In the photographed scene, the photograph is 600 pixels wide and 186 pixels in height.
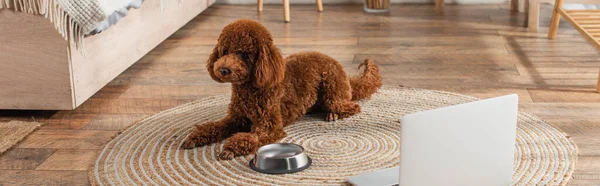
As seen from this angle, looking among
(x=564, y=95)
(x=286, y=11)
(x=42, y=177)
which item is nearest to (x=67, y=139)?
(x=42, y=177)

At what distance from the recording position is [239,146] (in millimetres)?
1768

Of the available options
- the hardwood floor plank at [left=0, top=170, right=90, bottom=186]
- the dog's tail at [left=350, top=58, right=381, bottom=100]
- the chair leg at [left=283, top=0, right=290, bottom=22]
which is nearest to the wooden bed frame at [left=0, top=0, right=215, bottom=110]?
the hardwood floor plank at [left=0, top=170, right=90, bottom=186]

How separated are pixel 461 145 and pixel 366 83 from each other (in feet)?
2.71

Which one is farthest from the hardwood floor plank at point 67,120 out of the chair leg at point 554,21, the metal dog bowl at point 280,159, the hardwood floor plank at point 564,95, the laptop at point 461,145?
the chair leg at point 554,21

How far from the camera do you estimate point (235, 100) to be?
1.88 m

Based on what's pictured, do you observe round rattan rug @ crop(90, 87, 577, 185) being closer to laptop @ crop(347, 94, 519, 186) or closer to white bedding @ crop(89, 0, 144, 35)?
Answer: laptop @ crop(347, 94, 519, 186)

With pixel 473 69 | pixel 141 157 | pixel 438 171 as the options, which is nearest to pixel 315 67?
pixel 141 157

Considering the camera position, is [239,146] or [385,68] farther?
[385,68]

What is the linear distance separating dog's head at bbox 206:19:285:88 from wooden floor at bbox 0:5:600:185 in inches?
15.8

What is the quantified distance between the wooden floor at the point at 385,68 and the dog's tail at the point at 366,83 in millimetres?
243

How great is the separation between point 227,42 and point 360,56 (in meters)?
1.22

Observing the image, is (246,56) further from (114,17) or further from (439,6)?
(439,6)

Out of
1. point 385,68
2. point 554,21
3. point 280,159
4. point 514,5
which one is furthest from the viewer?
point 514,5

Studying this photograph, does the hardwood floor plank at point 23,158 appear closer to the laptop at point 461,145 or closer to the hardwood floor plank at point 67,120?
the hardwood floor plank at point 67,120
